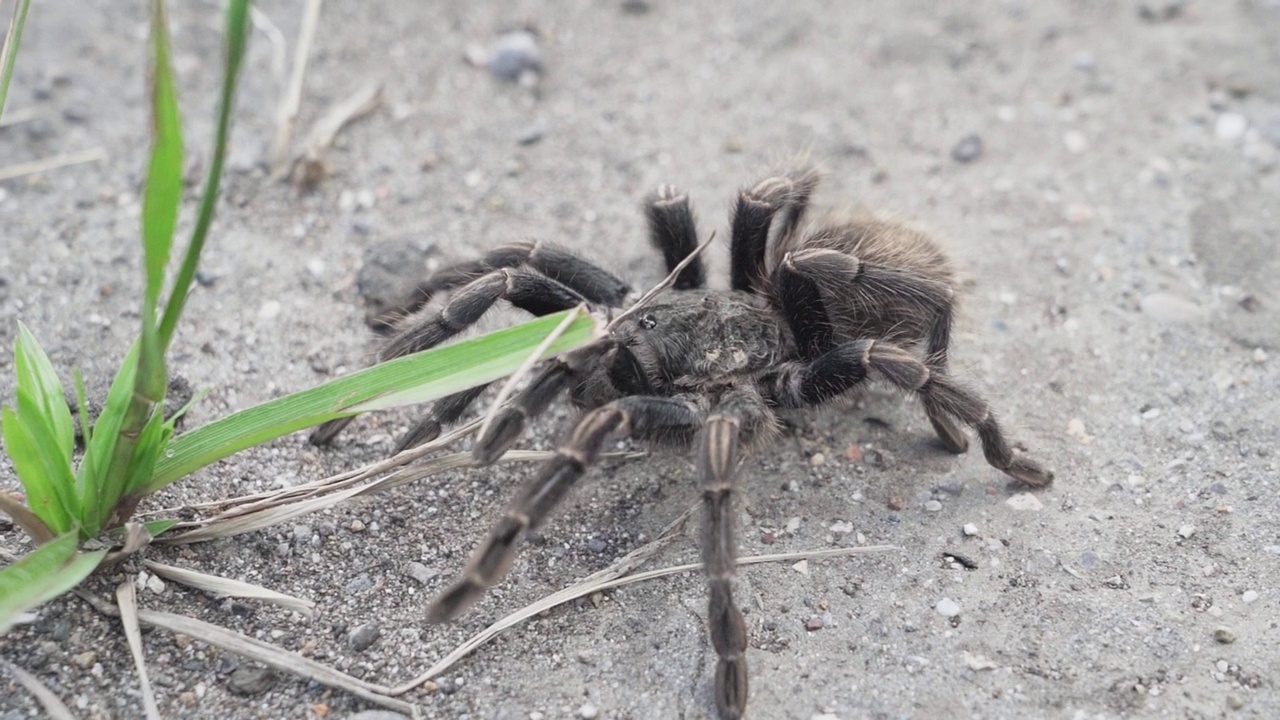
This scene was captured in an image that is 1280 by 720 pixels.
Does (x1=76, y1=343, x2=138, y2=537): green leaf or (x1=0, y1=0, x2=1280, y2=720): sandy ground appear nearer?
(x1=76, y1=343, x2=138, y2=537): green leaf

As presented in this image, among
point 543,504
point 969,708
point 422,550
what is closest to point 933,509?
point 969,708

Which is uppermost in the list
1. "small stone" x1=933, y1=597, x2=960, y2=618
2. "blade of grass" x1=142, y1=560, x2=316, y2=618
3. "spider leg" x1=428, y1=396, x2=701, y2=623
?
"spider leg" x1=428, y1=396, x2=701, y2=623

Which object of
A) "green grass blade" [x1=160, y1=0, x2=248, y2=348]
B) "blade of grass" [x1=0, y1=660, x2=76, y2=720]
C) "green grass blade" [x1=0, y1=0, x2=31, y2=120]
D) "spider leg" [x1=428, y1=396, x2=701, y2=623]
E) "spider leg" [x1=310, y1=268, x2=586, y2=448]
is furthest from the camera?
"spider leg" [x1=310, y1=268, x2=586, y2=448]

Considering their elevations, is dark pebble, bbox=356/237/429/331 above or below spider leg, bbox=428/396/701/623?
above

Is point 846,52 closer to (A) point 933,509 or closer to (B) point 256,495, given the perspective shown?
(A) point 933,509

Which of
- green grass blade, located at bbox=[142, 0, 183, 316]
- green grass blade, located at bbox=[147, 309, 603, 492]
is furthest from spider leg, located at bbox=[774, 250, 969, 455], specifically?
green grass blade, located at bbox=[142, 0, 183, 316]

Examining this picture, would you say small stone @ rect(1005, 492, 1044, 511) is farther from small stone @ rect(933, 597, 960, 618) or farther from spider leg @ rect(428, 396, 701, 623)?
spider leg @ rect(428, 396, 701, 623)
